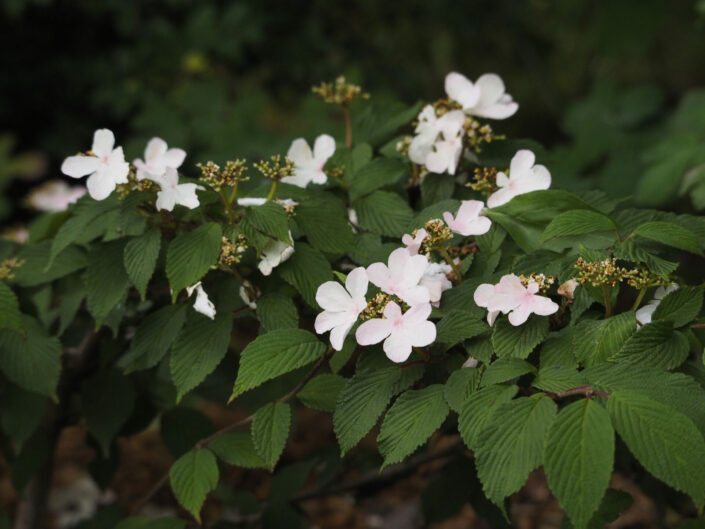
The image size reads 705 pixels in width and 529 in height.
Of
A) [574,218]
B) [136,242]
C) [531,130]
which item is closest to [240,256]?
[136,242]

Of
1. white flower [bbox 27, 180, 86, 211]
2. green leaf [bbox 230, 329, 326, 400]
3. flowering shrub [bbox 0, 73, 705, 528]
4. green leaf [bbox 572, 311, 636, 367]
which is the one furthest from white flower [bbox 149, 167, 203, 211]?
white flower [bbox 27, 180, 86, 211]

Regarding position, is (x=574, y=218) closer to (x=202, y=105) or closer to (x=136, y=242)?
(x=136, y=242)

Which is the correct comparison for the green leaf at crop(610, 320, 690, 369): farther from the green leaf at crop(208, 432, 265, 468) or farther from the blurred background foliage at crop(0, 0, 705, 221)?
the blurred background foliage at crop(0, 0, 705, 221)

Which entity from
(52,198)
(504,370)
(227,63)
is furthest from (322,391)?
(227,63)

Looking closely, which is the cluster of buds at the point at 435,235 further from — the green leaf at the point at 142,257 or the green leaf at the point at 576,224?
the green leaf at the point at 142,257

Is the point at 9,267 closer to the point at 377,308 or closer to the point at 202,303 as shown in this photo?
the point at 202,303
